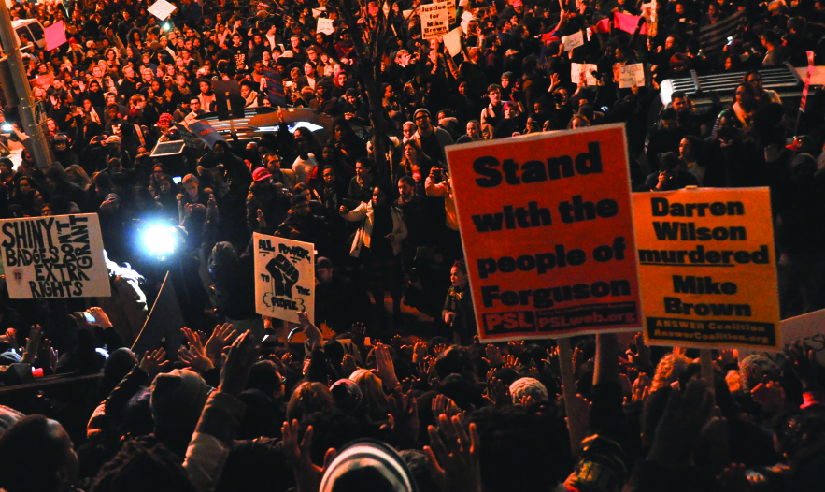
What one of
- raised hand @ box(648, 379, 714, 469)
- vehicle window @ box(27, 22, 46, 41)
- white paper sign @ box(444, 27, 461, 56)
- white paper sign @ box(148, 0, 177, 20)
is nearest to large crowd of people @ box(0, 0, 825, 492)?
raised hand @ box(648, 379, 714, 469)

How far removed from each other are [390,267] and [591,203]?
216 inches

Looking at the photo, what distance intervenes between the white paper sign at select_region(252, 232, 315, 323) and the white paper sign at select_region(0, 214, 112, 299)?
147 centimetres

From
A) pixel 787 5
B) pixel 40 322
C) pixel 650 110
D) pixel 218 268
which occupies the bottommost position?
pixel 40 322

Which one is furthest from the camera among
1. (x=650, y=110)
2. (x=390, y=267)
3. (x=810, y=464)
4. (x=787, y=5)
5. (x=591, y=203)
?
(x=787, y=5)

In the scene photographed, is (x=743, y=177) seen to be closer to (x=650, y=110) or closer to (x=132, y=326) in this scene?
(x=650, y=110)

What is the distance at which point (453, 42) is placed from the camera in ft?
43.0

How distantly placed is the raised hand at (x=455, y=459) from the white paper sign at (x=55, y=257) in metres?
5.36

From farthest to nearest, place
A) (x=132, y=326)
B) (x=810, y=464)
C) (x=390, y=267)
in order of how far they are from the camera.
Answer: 1. (x=390, y=267)
2. (x=132, y=326)
3. (x=810, y=464)

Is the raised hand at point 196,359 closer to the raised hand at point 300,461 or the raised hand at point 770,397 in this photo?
the raised hand at point 300,461

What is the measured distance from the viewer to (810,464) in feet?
8.48

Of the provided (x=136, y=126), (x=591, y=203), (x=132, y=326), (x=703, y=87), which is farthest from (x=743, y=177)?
(x=136, y=126)

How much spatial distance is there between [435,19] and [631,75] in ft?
14.5

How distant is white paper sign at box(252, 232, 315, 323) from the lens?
667 centimetres

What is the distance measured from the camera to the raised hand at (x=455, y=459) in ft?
8.61
